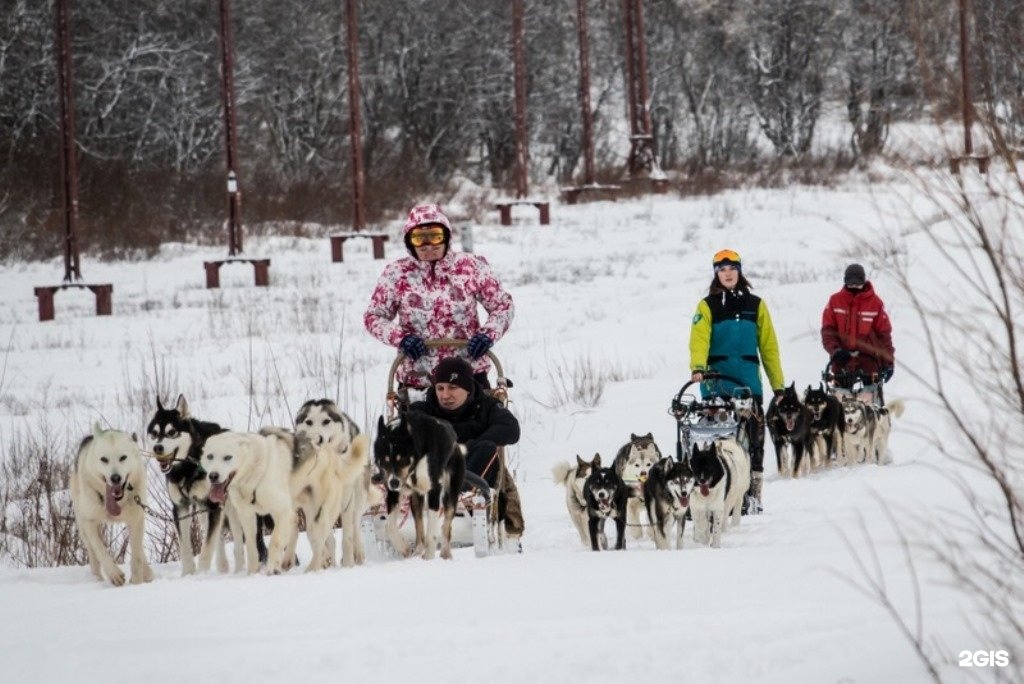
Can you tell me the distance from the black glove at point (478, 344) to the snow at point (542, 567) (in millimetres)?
993

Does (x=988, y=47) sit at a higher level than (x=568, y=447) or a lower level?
higher

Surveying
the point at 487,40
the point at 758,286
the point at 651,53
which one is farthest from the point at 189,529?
the point at 651,53

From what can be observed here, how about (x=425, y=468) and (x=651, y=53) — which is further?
(x=651, y=53)

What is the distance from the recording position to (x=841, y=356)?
33.1 ft

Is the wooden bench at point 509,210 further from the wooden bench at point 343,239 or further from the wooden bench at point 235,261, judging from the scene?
the wooden bench at point 235,261

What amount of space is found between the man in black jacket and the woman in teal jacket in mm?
2510

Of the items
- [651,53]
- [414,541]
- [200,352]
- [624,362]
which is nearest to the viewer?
[414,541]

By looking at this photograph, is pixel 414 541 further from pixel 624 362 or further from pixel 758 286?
pixel 758 286

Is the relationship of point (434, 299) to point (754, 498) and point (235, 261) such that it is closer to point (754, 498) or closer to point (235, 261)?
point (754, 498)

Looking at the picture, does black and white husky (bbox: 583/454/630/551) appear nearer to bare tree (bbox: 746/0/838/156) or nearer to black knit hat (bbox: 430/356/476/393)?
black knit hat (bbox: 430/356/476/393)

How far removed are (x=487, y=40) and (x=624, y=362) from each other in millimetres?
27650

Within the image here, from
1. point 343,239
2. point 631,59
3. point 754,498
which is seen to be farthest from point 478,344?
point 631,59

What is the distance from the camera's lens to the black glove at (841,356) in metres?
10.0

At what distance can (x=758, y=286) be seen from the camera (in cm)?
1830
